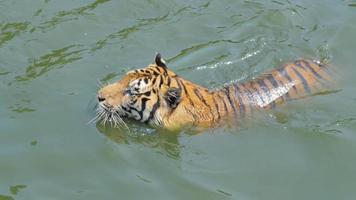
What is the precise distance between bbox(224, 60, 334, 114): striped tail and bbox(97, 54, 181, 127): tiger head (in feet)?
2.44

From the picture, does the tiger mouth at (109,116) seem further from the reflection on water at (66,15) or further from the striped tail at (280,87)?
the reflection on water at (66,15)

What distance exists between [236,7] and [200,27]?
712 mm

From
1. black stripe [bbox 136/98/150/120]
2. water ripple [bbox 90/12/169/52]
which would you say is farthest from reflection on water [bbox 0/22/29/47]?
black stripe [bbox 136/98/150/120]

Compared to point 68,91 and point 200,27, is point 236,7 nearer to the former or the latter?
point 200,27

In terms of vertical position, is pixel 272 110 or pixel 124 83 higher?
pixel 124 83

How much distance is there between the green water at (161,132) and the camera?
5594 millimetres

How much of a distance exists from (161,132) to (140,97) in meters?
0.42

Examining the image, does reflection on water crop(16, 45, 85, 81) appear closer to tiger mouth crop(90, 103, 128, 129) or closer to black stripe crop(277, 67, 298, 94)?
tiger mouth crop(90, 103, 128, 129)

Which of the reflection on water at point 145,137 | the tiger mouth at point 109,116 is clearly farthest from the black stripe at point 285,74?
the tiger mouth at point 109,116

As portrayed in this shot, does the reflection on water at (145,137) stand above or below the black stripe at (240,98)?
below

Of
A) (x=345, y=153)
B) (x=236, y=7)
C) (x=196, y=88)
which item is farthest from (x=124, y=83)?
(x=236, y=7)

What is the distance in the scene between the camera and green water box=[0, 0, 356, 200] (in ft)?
18.4

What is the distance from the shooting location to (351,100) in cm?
688

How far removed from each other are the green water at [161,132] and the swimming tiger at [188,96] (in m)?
0.15
